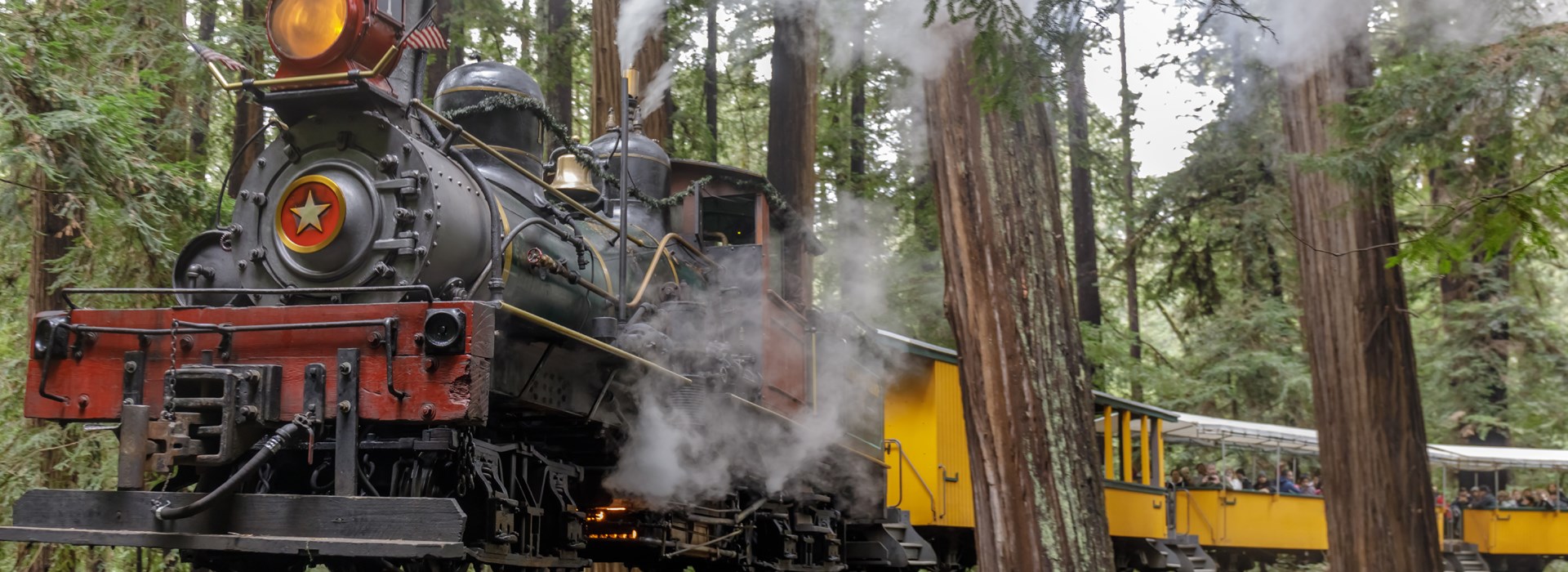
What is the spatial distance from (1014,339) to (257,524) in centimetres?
342

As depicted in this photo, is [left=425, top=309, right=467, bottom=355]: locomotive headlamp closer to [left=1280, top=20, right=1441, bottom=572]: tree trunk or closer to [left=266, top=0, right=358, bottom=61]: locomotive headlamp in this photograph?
[left=266, top=0, right=358, bottom=61]: locomotive headlamp

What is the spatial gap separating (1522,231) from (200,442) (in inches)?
190

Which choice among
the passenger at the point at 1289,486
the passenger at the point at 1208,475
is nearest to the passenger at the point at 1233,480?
the passenger at the point at 1208,475

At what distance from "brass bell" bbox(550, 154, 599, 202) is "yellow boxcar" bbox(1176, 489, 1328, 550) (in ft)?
29.0

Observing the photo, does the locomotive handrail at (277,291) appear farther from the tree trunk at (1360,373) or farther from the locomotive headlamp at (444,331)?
the tree trunk at (1360,373)

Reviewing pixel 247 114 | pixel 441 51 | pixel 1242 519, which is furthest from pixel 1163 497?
pixel 247 114

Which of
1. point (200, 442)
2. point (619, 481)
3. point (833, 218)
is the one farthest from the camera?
point (833, 218)

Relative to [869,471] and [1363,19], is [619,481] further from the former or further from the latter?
[1363,19]

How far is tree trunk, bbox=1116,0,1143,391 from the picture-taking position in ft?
51.5

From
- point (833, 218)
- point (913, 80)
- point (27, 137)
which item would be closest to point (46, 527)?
point (27, 137)

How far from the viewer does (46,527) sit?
166 inches

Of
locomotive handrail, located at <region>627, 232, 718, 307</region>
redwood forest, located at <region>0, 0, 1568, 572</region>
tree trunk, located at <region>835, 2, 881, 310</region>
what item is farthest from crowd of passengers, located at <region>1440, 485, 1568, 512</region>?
locomotive handrail, located at <region>627, 232, 718, 307</region>

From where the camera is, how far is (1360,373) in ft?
25.5

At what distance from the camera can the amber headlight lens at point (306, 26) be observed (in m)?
4.51
